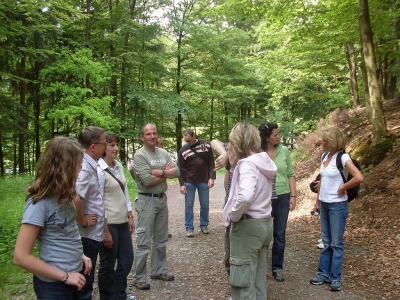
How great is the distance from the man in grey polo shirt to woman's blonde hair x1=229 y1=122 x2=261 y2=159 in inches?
56.0

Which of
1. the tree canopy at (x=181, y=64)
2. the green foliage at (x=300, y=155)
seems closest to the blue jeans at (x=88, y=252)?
the tree canopy at (x=181, y=64)

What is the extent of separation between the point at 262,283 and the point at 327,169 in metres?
1.79

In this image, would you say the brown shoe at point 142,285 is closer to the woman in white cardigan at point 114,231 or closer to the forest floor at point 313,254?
the forest floor at point 313,254

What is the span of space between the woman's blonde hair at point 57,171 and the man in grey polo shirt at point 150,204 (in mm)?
2238

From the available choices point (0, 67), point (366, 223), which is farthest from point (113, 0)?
point (366, 223)

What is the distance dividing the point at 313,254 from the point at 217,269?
65.0 inches

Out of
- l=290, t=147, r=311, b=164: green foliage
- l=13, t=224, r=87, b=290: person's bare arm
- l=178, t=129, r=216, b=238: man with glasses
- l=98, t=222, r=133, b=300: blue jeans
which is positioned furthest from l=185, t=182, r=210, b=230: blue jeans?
l=290, t=147, r=311, b=164: green foliage

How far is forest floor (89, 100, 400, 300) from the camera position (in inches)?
168

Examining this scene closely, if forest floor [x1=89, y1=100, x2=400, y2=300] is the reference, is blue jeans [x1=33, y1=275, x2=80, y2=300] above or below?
above

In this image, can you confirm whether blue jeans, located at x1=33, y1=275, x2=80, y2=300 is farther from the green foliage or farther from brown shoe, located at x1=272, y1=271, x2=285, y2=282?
the green foliage

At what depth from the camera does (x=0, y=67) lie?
43.0 ft

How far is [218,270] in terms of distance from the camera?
507 cm

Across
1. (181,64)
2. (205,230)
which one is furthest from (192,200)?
(181,64)

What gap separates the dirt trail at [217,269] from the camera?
422cm
